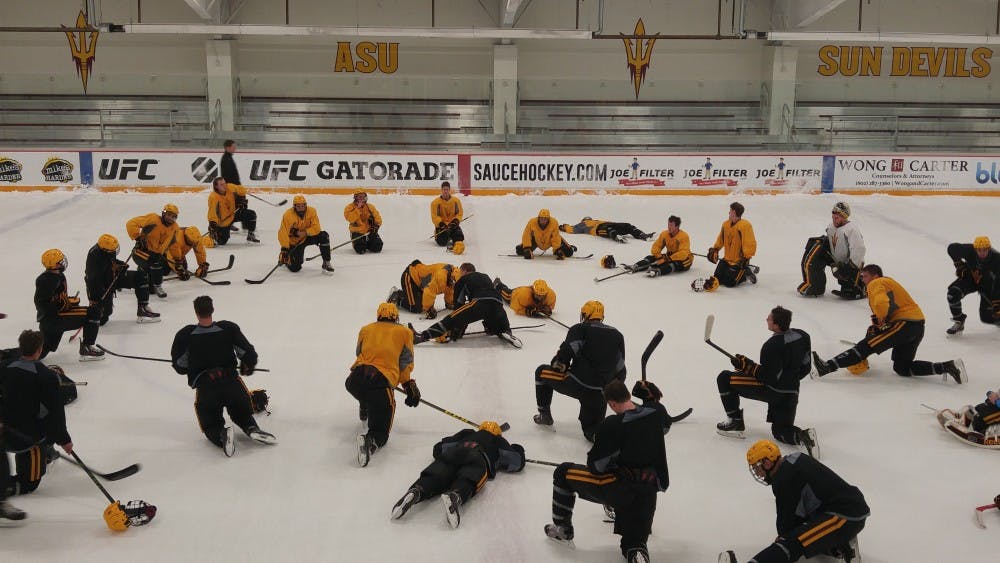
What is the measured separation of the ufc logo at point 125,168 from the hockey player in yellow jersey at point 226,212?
480 cm

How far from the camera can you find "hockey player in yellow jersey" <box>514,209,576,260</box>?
40.5 ft

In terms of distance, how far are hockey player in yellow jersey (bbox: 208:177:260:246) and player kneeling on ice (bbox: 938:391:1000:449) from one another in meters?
9.28

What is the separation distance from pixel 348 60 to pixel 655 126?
684cm

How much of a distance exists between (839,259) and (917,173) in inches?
339

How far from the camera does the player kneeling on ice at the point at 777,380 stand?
6344 mm

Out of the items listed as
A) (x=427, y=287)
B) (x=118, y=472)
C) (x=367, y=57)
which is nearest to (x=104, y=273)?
(x=427, y=287)

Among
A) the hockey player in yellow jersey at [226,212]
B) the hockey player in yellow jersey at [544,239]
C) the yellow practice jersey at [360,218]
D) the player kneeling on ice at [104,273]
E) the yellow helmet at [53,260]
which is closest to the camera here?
the yellow helmet at [53,260]

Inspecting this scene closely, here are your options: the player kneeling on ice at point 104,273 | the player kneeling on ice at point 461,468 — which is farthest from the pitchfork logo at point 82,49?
the player kneeling on ice at point 461,468

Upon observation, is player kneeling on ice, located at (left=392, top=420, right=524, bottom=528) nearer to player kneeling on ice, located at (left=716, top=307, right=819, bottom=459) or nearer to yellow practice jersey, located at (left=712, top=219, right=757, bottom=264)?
player kneeling on ice, located at (left=716, top=307, right=819, bottom=459)

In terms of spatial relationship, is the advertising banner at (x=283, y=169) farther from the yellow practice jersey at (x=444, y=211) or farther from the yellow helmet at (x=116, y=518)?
the yellow helmet at (x=116, y=518)

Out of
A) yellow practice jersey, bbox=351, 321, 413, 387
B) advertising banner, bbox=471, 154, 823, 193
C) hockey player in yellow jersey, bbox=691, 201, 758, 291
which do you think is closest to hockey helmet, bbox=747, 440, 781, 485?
yellow practice jersey, bbox=351, 321, 413, 387

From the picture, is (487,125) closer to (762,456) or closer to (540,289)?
(540,289)

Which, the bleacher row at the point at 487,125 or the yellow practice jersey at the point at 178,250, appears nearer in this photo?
the yellow practice jersey at the point at 178,250

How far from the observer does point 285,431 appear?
677 centimetres
